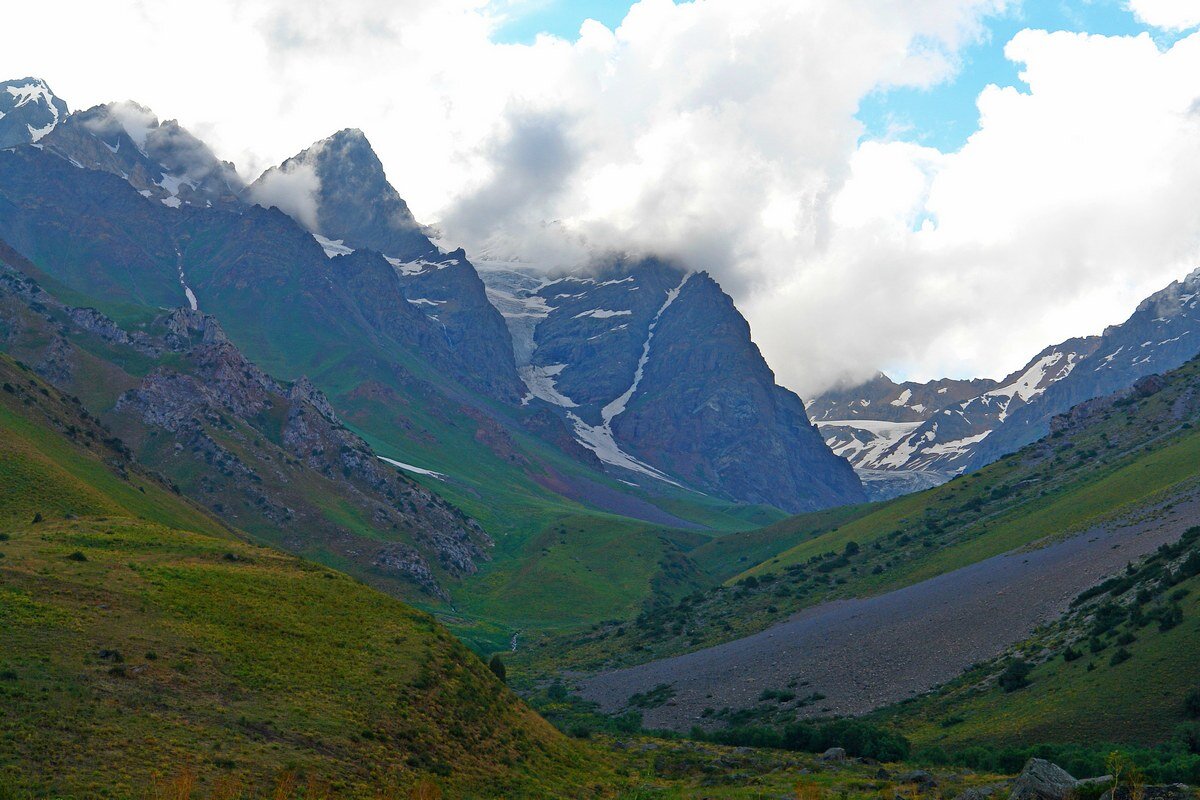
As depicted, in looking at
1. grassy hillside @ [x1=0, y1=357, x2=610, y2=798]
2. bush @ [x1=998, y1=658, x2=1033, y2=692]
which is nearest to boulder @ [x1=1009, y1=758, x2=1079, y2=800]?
grassy hillside @ [x1=0, y1=357, x2=610, y2=798]

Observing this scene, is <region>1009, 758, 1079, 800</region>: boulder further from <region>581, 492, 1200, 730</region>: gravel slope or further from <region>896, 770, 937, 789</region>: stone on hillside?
<region>581, 492, 1200, 730</region>: gravel slope

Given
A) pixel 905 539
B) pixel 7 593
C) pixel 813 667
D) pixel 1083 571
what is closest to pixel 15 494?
pixel 7 593

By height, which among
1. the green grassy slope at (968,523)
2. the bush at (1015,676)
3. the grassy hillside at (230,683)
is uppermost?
the grassy hillside at (230,683)

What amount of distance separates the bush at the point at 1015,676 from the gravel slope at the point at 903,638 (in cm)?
700

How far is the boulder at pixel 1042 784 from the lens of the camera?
31.2 metres

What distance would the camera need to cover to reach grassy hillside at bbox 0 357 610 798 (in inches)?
1393

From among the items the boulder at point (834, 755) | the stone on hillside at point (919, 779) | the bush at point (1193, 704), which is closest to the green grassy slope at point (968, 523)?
the bush at point (1193, 704)

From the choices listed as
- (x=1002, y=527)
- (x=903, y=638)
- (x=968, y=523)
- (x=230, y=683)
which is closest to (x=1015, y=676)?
(x=903, y=638)

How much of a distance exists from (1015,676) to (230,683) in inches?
2081

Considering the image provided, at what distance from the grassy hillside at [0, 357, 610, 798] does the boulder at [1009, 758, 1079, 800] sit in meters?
23.2

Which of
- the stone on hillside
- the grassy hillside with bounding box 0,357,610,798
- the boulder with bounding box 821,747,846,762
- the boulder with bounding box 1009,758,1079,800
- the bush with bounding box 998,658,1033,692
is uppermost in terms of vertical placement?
the grassy hillside with bounding box 0,357,610,798

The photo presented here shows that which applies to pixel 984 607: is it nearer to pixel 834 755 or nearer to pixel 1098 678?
pixel 1098 678

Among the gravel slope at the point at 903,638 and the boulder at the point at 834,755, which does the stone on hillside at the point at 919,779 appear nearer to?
the boulder at the point at 834,755

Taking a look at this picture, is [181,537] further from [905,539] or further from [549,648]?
[905,539]
